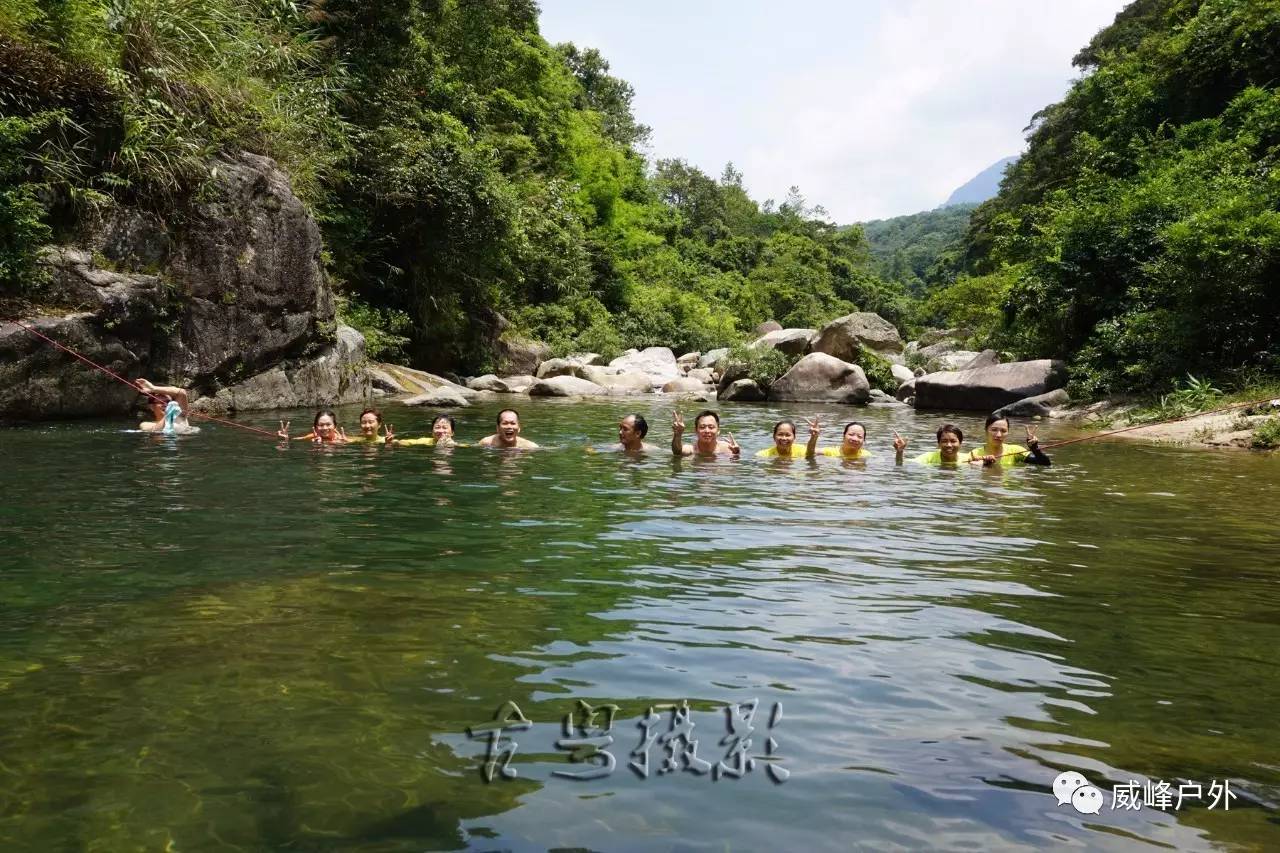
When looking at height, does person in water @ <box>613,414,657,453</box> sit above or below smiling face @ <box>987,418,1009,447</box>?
below

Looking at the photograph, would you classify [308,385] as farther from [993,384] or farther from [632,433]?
[993,384]

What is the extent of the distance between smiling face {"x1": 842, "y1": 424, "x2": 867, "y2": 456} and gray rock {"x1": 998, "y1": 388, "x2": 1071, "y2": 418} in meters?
9.53

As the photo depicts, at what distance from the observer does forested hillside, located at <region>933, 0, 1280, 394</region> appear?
16.1 metres

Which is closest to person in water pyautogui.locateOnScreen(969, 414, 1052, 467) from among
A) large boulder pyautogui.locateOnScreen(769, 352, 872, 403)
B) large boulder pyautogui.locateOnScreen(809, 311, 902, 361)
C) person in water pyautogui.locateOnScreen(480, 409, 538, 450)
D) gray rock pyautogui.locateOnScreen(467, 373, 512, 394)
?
person in water pyautogui.locateOnScreen(480, 409, 538, 450)

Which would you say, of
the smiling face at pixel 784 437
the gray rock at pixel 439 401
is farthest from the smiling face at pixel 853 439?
the gray rock at pixel 439 401

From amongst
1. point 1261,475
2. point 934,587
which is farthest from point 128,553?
point 1261,475

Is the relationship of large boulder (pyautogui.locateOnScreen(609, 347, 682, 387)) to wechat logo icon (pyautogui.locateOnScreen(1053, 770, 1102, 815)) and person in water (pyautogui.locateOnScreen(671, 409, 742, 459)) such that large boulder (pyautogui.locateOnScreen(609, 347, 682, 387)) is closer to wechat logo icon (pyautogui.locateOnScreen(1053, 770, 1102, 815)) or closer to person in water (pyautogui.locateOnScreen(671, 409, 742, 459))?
person in water (pyautogui.locateOnScreen(671, 409, 742, 459))

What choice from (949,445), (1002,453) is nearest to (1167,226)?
(1002,453)

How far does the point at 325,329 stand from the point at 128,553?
13424 mm

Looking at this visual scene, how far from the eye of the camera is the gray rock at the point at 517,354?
28553mm

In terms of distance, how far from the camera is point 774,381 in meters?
25.9

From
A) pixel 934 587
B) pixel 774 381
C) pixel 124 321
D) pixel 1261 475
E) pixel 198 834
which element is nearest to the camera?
pixel 198 834

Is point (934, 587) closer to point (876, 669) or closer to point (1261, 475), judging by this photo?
point (876, 669)

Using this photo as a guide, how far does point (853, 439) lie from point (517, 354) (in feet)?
63.9
